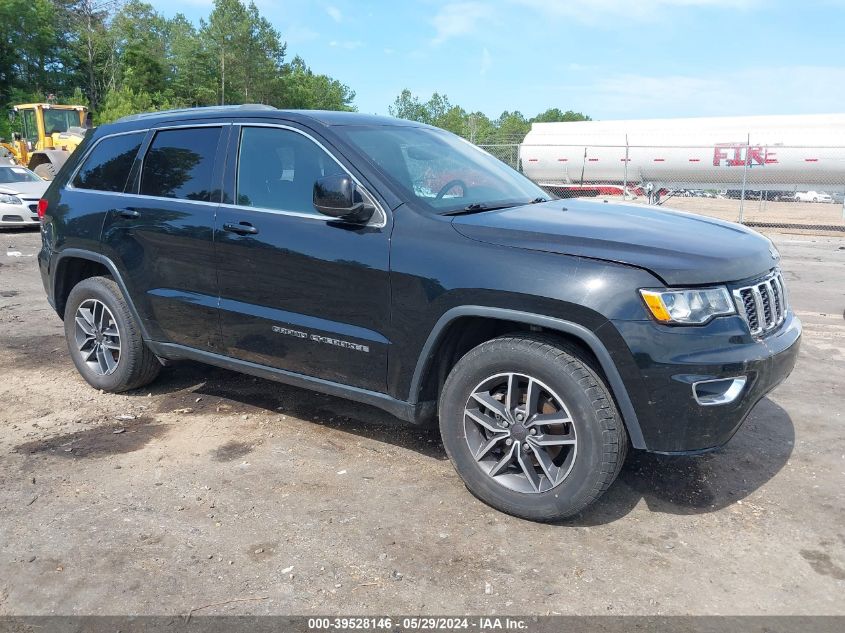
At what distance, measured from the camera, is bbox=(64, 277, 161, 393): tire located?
186 inches

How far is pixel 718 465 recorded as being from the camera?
12.7ft

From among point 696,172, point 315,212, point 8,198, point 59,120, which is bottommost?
point 8,198

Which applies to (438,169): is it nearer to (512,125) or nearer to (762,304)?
(762,304)

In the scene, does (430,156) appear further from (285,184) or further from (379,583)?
(379,583)

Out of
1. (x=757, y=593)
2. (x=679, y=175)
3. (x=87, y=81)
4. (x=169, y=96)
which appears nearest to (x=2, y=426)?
(x=757, y=593)

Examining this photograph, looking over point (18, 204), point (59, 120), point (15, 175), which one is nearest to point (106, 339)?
point (18, 204)

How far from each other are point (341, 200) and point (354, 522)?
1.55 m

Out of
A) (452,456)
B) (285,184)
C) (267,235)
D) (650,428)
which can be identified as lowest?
(452,456)

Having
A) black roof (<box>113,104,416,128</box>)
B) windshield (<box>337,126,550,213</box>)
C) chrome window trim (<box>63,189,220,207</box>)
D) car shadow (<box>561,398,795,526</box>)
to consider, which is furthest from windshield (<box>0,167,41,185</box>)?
car shadow (<box>561,398,795,526</box>)

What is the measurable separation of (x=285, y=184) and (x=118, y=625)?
2358 mm

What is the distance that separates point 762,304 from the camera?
125 inches

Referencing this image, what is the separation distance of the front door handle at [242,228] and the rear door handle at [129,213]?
0.85 metres

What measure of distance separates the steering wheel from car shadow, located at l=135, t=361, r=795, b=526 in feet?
4.89

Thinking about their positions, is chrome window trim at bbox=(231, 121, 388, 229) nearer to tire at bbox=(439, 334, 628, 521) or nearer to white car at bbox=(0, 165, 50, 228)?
tire at bbox=(439, 334, 628, 521)
